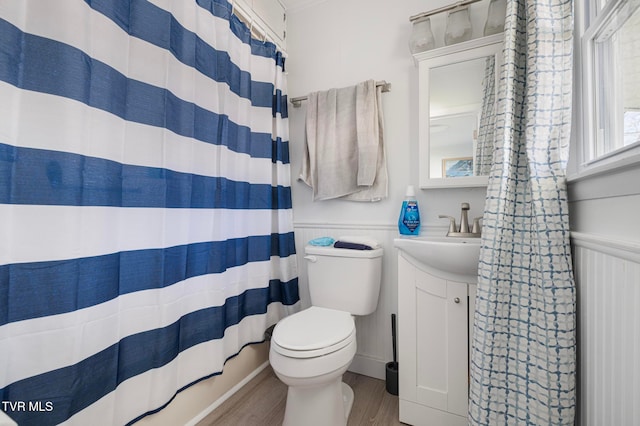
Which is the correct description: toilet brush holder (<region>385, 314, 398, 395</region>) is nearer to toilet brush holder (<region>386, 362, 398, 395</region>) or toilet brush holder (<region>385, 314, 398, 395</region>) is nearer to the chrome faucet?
toilet brush holder (<region>386, 362, 398, 395</region>)

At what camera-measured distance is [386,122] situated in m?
1.69

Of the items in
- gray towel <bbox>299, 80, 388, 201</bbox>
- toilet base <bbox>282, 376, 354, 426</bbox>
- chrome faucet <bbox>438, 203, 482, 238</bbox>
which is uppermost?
gray towel <bbox>299, 80, 388, 201</bbox>

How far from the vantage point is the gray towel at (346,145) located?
1.63 m

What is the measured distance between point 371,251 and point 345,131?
2.49ft

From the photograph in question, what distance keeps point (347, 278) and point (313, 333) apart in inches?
16.2

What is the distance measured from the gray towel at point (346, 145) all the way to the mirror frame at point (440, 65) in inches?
9.0

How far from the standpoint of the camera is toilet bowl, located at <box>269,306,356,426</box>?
1046 mm

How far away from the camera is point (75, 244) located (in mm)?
794

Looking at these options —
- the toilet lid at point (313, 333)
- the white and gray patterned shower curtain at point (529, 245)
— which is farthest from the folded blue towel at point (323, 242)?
the white and gray patterned shower curtain at point (529, 245)

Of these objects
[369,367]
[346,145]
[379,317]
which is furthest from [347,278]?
[346,145]

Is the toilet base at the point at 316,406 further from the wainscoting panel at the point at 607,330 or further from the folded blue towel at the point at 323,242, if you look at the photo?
the wainscoting panel at the point at 607,330

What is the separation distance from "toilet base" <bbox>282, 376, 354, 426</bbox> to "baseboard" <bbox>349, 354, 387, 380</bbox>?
523mm

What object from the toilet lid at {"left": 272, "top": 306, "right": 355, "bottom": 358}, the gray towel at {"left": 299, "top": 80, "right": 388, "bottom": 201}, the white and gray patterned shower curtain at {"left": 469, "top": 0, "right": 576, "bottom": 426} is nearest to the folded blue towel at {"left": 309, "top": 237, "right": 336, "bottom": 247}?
the gray towel at {"left": 299, "top": 80, "right": 388, "bottom": 201}

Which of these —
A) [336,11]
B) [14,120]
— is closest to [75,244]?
[14,120]
